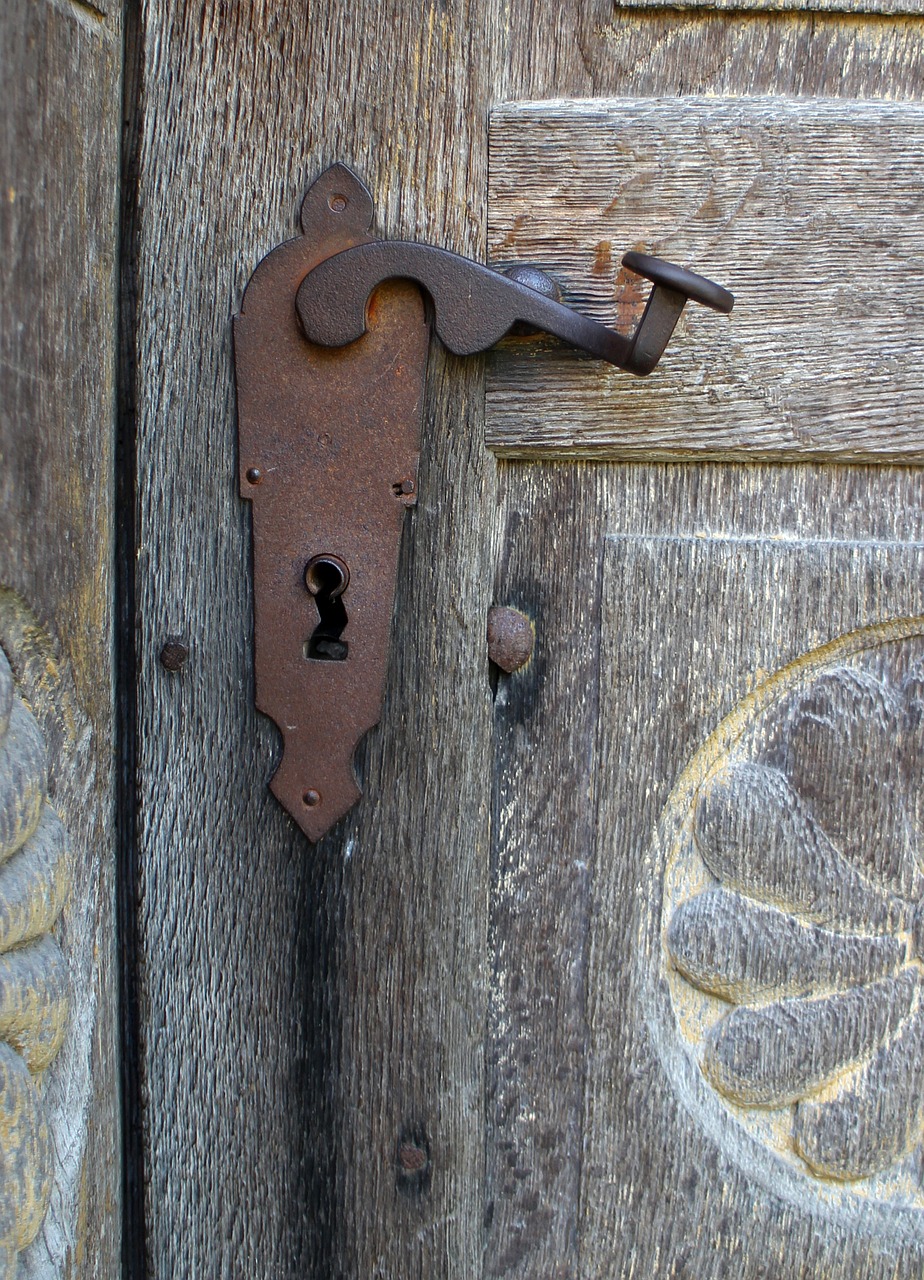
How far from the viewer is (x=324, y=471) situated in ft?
1.84

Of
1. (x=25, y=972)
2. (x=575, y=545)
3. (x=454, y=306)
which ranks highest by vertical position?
(x=454, y=306)

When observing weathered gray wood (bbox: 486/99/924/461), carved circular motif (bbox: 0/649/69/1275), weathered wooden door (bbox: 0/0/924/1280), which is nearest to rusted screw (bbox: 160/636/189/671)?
weathered wooden door (bbox: 0/0/924/1280)

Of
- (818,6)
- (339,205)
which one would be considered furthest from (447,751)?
(818,6)

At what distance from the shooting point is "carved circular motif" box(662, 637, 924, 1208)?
585 mm

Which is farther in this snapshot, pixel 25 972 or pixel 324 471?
pixel 324 471

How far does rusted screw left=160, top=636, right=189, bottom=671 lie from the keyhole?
0.25 feet

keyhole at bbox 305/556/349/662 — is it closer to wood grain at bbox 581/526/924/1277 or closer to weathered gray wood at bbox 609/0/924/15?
wood grain at bbox 581/526/924/1277

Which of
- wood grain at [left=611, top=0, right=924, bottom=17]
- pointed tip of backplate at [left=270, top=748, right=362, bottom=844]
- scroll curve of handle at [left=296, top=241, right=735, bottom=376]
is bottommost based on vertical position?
pointed tip of backplate at [left=270, top=748, right=362, bottom=844]

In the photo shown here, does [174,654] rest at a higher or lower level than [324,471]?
lower

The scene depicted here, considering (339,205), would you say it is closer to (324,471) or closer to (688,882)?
(324,471)

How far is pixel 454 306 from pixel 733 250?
17 cm

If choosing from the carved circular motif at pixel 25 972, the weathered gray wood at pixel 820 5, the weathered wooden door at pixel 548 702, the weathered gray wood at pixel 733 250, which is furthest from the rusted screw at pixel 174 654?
the weathered gray wood at pixel 820 5

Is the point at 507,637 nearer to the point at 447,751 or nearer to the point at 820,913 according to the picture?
the point at 447,751

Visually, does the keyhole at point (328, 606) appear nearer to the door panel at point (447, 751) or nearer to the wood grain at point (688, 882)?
the door panel at point (447, 751)
